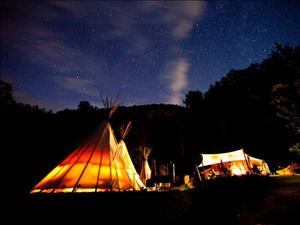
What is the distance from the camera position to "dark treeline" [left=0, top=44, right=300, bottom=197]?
48.0 feet

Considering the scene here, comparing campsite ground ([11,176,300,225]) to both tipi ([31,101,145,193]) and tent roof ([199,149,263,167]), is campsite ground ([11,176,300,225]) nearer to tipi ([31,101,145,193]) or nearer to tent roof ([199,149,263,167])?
tipi ([31,101,145,193])

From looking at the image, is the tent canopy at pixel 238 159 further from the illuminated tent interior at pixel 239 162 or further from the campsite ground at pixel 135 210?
the campsite ground at pixel 135 210

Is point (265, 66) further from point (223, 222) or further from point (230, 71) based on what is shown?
point (223, 222)

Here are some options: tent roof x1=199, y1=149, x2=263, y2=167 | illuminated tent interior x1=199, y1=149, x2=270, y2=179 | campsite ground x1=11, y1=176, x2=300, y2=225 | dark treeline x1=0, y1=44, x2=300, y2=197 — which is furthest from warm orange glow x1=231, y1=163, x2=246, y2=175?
campsite ground x1=11, y1=176, x2=300, y2=225

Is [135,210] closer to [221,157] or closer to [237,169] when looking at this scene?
[221,157]

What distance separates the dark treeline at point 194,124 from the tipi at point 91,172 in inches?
65.6

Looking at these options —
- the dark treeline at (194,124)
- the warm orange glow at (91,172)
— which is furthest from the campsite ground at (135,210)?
the dark treeline at (194,124)

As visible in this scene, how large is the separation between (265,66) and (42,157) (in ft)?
74.4

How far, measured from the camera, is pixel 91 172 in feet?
24.5

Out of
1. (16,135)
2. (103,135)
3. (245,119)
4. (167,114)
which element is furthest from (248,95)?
(16,135)

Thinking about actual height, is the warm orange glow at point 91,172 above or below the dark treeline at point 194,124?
below

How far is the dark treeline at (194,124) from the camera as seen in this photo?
48.0 ft

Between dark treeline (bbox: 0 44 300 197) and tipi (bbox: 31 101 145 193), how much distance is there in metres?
1.67

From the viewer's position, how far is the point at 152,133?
88.2 feet
